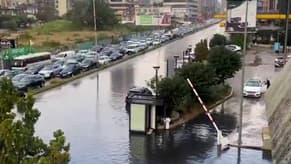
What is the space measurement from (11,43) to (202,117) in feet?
89.5

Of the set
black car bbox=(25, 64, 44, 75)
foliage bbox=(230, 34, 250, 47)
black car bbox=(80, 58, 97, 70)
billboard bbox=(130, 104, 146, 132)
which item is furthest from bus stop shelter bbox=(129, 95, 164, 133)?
foliage bbox=(230, 34, 250, 47)

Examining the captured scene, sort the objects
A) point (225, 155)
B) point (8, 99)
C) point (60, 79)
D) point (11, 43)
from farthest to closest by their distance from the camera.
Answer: point (11, 43), point (60, 79), point (225, 155), point (8, 99)

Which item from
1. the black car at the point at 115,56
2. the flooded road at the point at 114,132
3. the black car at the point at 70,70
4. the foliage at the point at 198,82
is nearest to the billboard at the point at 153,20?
the black car at the point at 115,56

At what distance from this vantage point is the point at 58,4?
482ft

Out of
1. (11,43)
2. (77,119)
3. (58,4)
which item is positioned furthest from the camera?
(58,4)

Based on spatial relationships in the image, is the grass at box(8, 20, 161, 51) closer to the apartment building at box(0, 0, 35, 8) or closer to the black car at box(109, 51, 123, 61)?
the black car at box(109, 51, 123, 61)

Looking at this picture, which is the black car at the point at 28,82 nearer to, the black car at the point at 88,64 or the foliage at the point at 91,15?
the black car at the point at 88,64

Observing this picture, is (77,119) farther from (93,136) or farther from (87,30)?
(87,30)

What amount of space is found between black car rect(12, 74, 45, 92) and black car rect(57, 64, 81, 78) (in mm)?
3911

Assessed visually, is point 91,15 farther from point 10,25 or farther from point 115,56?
point 115,56

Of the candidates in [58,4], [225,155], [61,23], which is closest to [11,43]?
[225,155]

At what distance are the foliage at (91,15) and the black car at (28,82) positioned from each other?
203 feet

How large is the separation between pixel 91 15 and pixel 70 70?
56839 mm

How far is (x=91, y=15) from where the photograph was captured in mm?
91062
